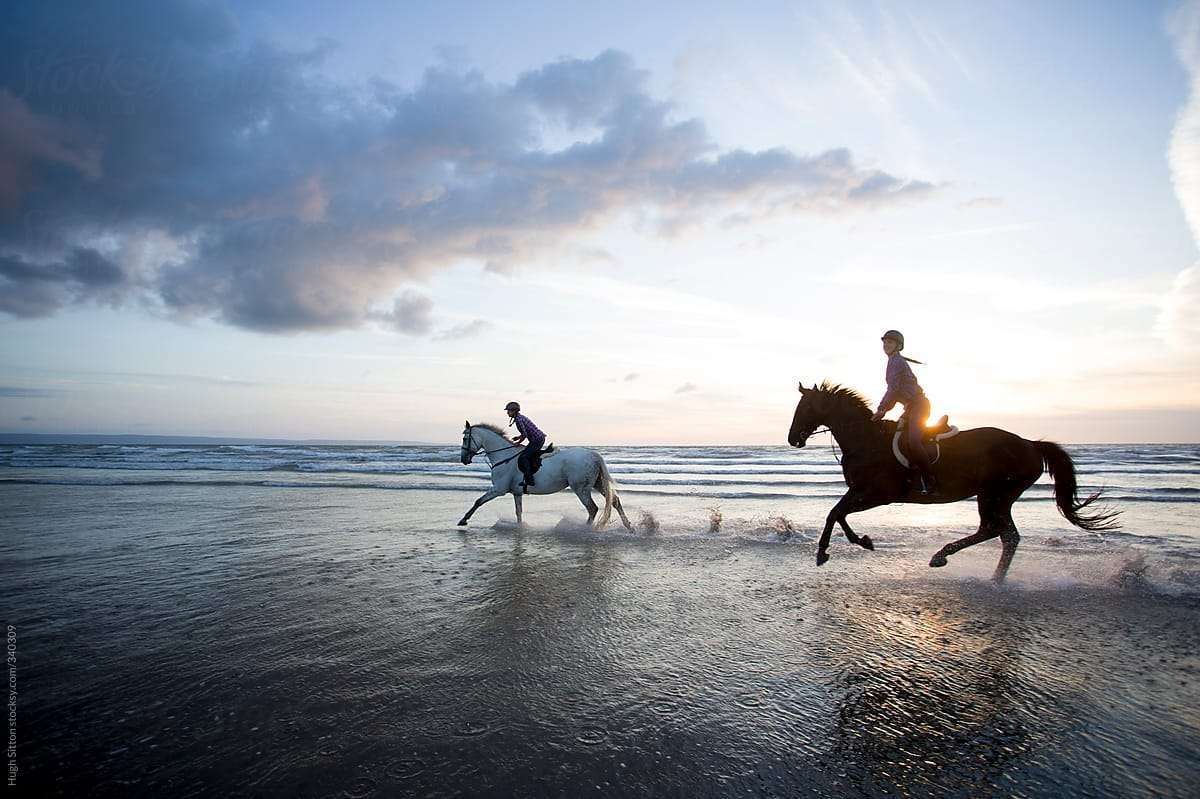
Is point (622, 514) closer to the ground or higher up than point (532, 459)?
closer to the ground

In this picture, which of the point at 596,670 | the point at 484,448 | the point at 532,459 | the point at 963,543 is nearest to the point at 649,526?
the point at 532,459

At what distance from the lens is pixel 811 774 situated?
240cm

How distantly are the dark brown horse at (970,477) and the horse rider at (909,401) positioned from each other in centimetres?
14

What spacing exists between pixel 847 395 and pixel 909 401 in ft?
2.74

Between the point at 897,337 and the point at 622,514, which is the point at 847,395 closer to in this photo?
the point at 897,337

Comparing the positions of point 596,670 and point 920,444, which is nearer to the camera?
point 596,670

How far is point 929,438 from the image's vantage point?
6.64 metres

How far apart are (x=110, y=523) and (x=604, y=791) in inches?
453

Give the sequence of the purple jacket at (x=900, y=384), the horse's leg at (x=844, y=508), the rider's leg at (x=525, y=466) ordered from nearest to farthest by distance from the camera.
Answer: the horse's leg at (x=844, y=508)
the purple jacket at (x=900, y=384)
the rider's leg at (x=525, y=466)

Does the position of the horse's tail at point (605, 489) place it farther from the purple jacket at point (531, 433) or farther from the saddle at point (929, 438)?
the saddle at point (929, 438)

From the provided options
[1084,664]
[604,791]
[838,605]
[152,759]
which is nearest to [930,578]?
[838,605]

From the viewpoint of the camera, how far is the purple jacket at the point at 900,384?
6.71m

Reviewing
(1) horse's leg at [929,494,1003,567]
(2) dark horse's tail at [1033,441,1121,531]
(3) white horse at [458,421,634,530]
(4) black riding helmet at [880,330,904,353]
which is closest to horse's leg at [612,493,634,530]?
(3) white horse at [458,421,634,530]

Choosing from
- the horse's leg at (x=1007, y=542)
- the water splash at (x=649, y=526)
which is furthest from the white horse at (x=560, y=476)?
the horse's leg at (x=1007, y=542)
